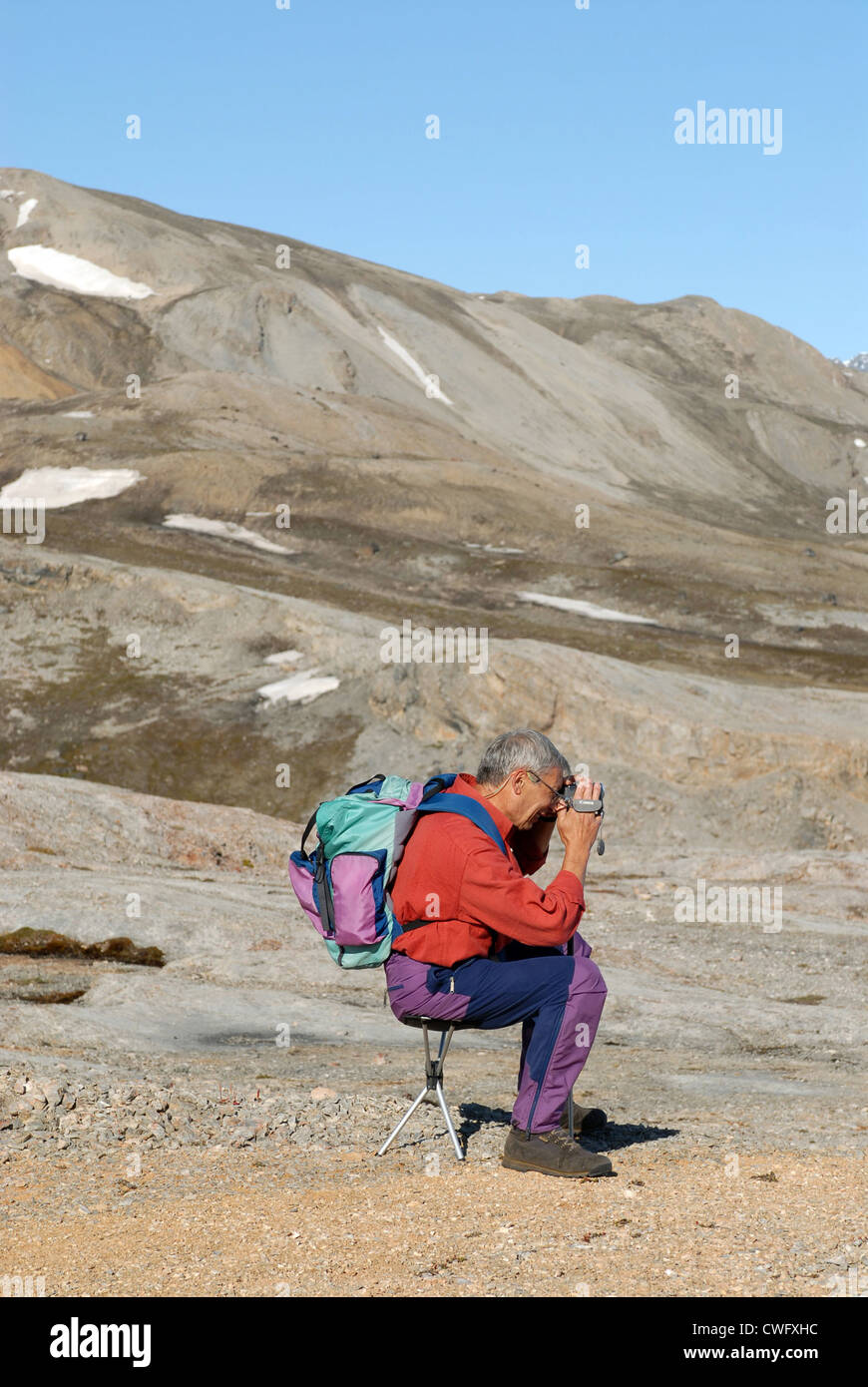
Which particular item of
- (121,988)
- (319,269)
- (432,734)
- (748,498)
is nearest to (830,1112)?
(121,988)

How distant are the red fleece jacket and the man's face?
118 millimetres

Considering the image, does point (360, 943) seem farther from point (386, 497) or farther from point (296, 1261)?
point (386, 497)

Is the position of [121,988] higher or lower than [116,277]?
lower

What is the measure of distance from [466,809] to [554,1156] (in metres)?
2.18

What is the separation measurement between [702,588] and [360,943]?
194 ft

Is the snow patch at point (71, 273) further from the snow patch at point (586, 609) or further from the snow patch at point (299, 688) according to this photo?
the snow patch at point (299, 688)

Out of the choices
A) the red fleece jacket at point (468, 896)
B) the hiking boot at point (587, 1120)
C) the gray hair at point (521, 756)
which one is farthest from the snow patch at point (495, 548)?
the red fleece jacket at point (468, 896)

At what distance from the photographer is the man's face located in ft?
25.2

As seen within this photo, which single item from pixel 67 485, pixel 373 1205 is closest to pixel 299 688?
pixel 373 1205

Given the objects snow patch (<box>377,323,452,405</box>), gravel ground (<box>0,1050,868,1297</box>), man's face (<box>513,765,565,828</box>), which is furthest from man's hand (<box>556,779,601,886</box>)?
snow patch (<box>377,323,452,405</box>)

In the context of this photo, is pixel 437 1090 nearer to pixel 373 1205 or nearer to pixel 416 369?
pixel 373 1205

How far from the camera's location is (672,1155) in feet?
28.1

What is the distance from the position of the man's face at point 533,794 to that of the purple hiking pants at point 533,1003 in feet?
2.87

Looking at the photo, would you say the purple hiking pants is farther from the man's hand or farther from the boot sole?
the man's hand
